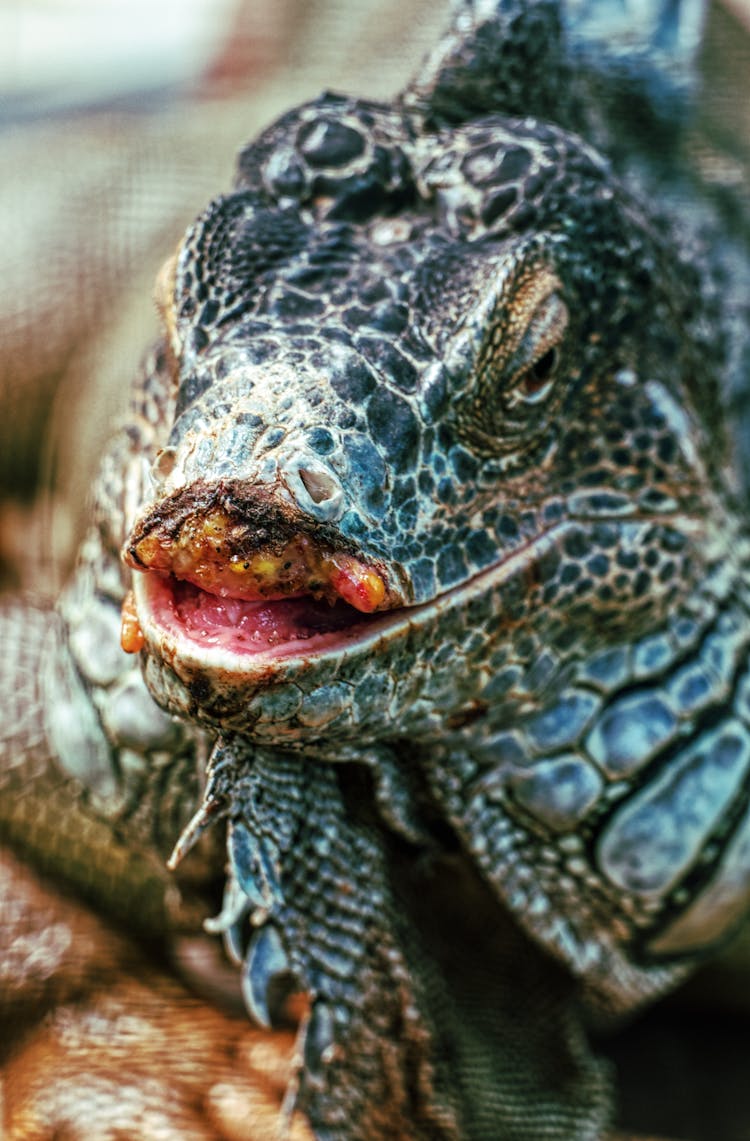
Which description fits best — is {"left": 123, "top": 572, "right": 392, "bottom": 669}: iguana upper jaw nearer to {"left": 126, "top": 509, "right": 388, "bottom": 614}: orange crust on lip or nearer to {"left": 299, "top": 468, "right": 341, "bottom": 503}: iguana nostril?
{"left": 126, "top": 509, "right": 388, "bottom": 614}: orange crust on lip

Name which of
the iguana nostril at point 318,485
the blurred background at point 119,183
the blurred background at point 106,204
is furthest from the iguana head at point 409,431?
the blurred background at point 106,204

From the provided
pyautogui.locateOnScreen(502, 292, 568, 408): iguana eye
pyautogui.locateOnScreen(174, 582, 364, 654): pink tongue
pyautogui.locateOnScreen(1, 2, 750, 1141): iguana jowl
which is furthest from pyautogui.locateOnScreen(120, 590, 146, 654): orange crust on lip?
pyautogui.locateOnScreen(502, 292, 568, 408): iguana eye

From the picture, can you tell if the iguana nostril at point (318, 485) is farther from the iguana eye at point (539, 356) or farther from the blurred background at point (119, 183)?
the blurred background at point (119, 183)

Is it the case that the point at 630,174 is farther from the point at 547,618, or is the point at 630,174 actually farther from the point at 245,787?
the point at 245,787

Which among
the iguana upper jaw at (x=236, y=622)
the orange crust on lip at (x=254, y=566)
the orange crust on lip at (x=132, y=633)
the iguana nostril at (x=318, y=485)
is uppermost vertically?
the iguana nostril at (x=318, y=485)

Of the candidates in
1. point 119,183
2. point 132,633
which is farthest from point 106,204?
point 132,633

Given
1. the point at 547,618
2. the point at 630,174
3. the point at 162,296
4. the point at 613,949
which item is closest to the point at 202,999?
the point at 613,949

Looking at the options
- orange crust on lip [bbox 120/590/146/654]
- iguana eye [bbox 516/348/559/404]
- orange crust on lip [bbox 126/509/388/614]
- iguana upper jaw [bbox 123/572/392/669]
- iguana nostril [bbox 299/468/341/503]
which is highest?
iguana eye [bbox 516/348/559/404]

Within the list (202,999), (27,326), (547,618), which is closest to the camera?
(547,618)
